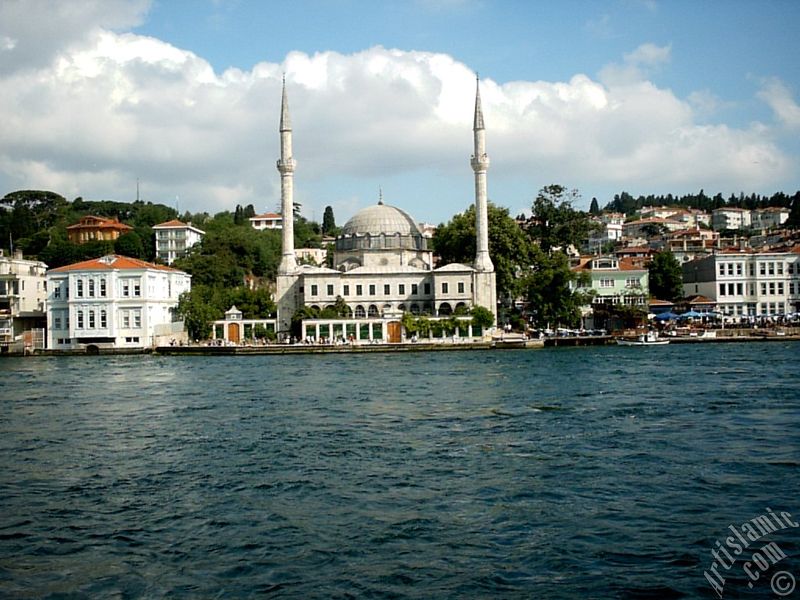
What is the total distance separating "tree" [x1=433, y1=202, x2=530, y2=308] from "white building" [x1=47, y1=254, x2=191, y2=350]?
868 inches

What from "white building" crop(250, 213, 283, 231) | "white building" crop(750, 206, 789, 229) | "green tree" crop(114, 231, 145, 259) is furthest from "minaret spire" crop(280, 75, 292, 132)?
"white building" crop(750, 206, 789, 229)

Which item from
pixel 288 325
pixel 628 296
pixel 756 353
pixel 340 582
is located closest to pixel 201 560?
pixel 340 582

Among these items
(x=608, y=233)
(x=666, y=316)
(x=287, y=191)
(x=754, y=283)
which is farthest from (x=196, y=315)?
(x=608, y=233)

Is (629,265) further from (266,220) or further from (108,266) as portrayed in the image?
(266,220)

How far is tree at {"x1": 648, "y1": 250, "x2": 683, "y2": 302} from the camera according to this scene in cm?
6444

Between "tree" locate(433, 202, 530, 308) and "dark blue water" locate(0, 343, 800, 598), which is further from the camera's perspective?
"tree" locate(433, 202, 530, 308)

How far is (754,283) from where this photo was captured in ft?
201

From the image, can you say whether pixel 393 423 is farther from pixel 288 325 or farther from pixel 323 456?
pixel 288 325

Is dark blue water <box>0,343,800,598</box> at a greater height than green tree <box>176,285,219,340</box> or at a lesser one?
lesser

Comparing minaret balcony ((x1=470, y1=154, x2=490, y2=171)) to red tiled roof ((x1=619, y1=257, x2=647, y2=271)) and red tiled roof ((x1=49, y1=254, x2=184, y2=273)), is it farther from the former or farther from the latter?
red tiled roof ((x1=49, y1=254, x2=184, y2=273))

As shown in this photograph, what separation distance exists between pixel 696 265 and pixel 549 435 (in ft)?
171

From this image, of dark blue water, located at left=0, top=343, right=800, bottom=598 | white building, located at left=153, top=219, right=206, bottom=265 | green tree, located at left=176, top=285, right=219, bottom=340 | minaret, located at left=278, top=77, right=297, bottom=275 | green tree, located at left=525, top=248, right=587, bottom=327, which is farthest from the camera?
white building, located at left=153, top=219, right=206, bottom=265

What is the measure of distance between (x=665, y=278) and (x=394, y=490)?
5551 centimetres

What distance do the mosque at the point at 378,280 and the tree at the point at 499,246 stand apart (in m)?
2.14
